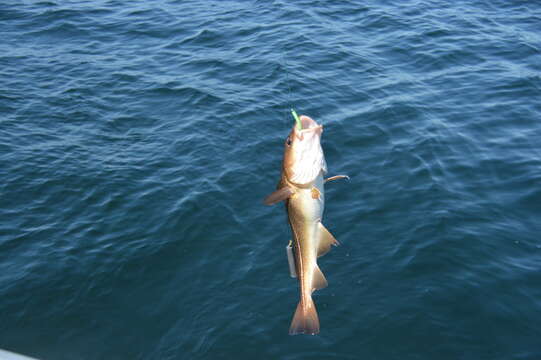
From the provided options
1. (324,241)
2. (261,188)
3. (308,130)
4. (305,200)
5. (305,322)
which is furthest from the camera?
(261,188)

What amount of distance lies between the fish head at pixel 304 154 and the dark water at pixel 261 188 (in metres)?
3.37

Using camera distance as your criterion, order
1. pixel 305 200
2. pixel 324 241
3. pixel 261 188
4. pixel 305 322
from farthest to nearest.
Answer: pixel 261 188 → pixel 305 322 → pixel 324 241 → pixel 305 200

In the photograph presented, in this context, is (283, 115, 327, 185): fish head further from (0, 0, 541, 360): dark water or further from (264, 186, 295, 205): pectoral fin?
(0, 0, 541, 360): dark water

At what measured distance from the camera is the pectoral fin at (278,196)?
488 cm

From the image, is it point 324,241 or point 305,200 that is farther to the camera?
point 324,241

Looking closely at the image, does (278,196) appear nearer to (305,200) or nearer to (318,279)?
(305,200)

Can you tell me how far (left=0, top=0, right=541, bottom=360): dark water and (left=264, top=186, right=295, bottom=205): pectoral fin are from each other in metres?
3.33

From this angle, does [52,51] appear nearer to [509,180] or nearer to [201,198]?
[201,198]

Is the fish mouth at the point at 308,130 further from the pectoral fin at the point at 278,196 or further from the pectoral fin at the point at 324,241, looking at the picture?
the pectoral fin at the point at 324,241

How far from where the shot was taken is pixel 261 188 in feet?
35.5

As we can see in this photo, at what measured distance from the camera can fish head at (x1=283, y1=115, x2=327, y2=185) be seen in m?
4.93

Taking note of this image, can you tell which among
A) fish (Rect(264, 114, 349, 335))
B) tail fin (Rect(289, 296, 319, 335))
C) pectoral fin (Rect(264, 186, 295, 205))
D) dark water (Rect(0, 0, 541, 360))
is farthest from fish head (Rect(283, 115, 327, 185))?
dark water (Rect(0, 0, 541, 360))

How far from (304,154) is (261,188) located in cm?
587

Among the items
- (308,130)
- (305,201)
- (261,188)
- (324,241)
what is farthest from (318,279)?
(261,188)
